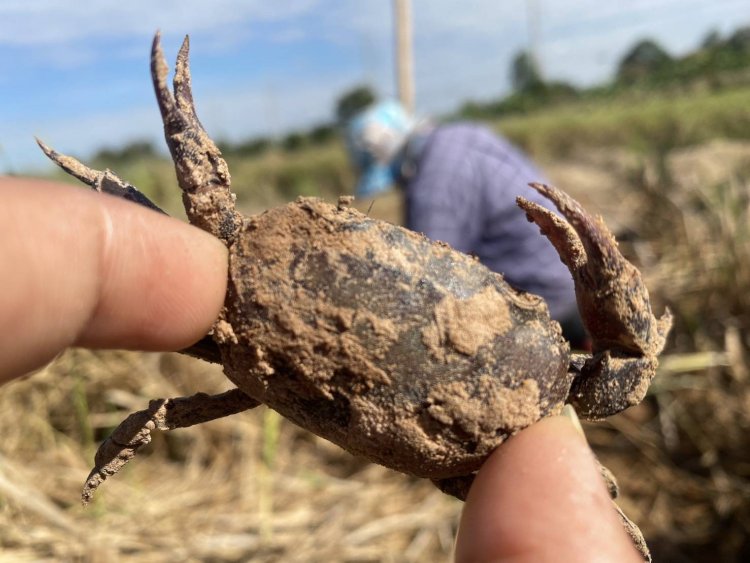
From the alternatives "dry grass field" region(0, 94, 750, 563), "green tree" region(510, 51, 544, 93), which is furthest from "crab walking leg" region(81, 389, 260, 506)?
"green tree" region(510, 51, 544, 93)

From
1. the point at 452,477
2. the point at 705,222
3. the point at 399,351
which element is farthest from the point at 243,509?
→ the point at 705,222

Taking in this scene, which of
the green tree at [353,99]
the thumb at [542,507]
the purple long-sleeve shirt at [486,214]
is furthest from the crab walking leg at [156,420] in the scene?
the green tree at [353,99]

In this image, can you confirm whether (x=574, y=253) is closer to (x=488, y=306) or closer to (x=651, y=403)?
(x=488, y=306)

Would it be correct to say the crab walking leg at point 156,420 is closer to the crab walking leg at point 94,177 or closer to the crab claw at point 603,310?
the crab walking leg at point 94,177

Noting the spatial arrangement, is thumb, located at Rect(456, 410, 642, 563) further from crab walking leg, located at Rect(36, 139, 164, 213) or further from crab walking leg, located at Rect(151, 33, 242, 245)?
crab walking leg, located at Rect(36, 139, 164, 213)

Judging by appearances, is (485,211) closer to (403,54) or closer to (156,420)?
(156,420)

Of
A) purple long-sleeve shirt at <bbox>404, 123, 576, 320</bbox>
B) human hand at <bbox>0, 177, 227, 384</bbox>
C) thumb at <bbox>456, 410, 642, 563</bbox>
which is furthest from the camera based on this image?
purple long-sleeve shirt at <bbox>404, 123, 576, 320</bbox>

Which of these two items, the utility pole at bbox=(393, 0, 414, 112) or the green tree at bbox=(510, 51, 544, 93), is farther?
the green tree at bbox=(510, 51, 544, 93)
